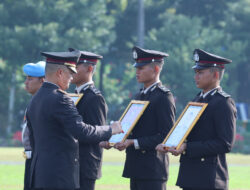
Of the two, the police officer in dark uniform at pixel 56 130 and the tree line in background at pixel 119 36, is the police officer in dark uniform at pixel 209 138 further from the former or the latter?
the tree line in background at pixel 119 36

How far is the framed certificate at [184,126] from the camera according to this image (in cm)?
770

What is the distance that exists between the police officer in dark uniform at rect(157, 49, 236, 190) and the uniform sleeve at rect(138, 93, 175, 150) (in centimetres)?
59

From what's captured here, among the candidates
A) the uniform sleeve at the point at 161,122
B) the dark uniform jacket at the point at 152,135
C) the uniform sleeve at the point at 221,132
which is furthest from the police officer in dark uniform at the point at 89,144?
the uniform sleeve at the point at 221,132

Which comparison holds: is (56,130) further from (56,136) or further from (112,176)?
(112,176)

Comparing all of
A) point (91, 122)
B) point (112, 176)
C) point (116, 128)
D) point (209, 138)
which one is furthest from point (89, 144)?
point (112, 176)

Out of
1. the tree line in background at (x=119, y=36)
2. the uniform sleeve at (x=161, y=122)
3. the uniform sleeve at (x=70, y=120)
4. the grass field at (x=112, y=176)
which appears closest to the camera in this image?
the uniform sleeve at (x=70, y=120)

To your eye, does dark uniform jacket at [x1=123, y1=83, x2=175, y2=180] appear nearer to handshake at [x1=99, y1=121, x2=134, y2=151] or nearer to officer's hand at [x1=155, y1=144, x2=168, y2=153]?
handshake at [x1=99, y1=121, x2=134, y2=151]

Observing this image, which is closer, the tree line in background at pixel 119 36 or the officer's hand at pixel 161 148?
the officer's hand at pixel 161 148

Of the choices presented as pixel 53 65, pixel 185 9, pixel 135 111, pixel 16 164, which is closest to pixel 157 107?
pixel 135 111

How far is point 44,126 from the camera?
7.36 metres

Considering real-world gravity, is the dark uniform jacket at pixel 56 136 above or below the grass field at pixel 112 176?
above

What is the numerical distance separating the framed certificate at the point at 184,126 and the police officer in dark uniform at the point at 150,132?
0.56 metres

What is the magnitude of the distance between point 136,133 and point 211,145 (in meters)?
1.29

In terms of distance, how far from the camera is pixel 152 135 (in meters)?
8.57
